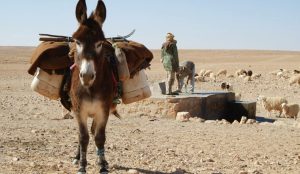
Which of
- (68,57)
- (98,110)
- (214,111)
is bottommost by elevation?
(214,111)

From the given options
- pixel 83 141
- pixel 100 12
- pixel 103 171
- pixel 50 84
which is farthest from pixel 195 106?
pixel 100 12

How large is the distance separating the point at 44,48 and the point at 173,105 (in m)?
7.80

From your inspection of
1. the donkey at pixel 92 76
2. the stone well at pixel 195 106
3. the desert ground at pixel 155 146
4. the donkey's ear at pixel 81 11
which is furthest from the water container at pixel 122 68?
the stone well at pixel 195 106

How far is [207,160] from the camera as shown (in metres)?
8.98

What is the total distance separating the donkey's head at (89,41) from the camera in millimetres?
6062

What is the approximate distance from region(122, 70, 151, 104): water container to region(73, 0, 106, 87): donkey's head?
1480mm

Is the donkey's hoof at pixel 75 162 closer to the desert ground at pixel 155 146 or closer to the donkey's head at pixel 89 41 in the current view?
the desert ground at pixel 155 146

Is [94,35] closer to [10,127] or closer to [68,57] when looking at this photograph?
[68,57]

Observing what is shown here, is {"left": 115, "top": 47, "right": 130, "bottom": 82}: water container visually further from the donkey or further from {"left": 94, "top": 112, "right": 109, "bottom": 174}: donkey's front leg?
{"left": 94, "top": 112, "right": 109, "bottom": 174}: donkey's front leg

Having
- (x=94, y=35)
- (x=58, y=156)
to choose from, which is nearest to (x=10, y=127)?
(x=58, y=156)

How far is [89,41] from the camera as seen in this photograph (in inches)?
248

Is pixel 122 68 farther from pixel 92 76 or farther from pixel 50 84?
pixel 92 76

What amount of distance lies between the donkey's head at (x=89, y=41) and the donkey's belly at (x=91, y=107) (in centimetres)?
48

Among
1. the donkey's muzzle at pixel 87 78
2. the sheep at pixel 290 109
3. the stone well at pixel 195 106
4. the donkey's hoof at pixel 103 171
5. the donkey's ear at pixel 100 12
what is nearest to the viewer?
the donkey's muzzle at pixel 87 78
